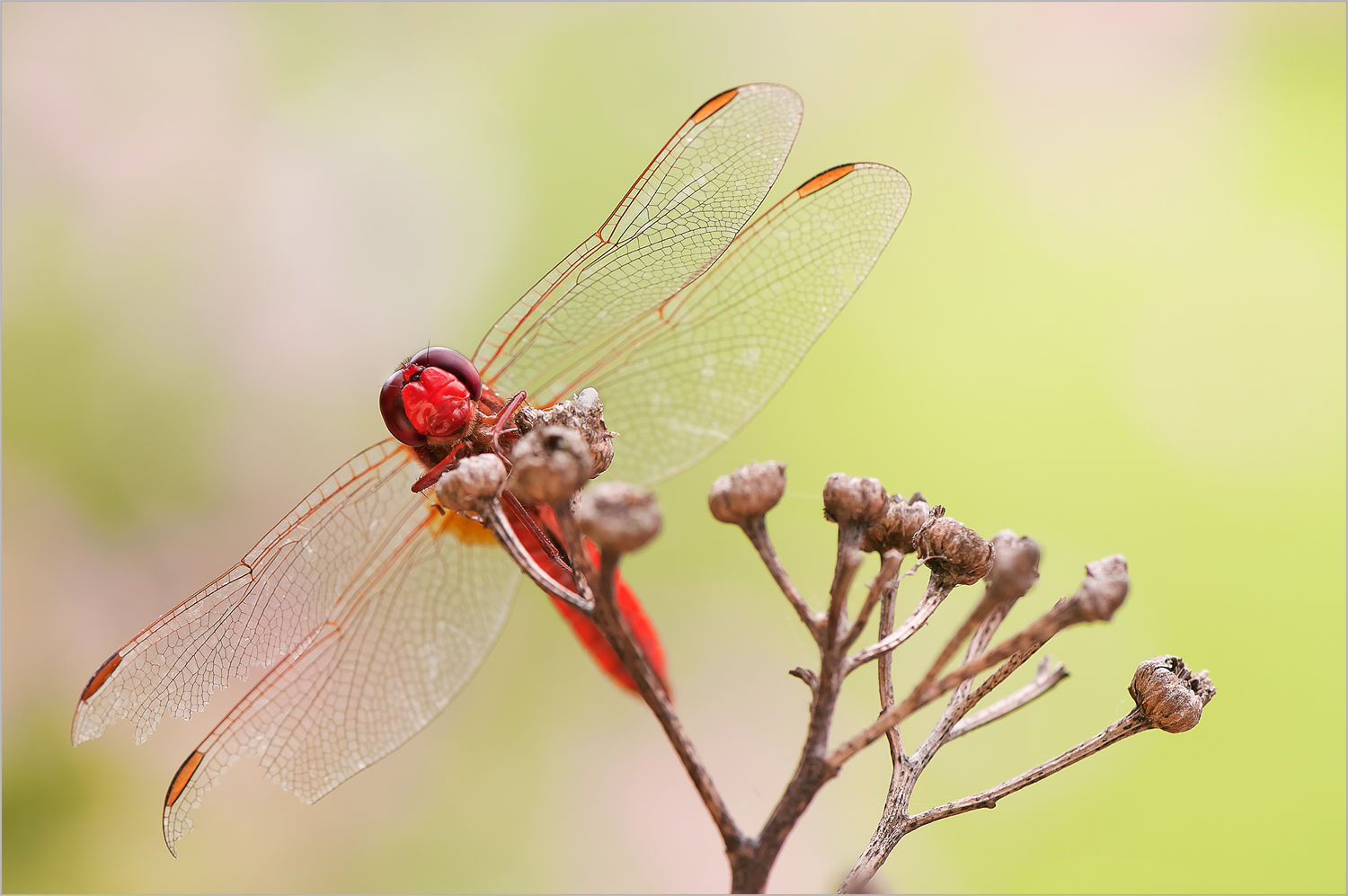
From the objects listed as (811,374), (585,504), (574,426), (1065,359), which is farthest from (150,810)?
(1065,359)

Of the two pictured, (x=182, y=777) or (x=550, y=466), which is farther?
(x=182, y=777)

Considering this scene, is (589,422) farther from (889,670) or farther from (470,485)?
(889,670)

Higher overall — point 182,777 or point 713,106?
point 713,106

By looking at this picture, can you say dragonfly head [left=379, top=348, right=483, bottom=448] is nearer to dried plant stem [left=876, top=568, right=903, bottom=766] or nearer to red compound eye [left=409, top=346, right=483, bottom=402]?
red compound eye [left=409, top=346, right=483, bottom=402]

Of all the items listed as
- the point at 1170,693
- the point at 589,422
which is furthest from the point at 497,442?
the point at 1170,693

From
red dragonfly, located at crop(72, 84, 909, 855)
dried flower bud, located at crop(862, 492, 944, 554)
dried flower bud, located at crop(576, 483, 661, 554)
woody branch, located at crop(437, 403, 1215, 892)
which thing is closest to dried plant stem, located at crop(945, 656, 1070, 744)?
woody branch, located at crop(437, 403, 1215, 892)

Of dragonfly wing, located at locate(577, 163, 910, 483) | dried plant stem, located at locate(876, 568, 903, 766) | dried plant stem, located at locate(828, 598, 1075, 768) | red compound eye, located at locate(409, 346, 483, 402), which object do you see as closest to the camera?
dried plant stem, located at locate(828, 598, 1075, 768)

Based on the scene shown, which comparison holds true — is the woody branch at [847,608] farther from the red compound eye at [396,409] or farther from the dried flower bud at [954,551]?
the red compound eye at [396,409]
